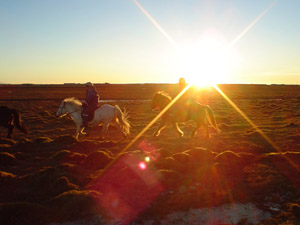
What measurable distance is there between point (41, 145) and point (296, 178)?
1011 cm

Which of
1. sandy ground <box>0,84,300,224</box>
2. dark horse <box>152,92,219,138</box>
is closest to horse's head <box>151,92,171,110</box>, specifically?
dark horse <box>152,92,219,138</box>

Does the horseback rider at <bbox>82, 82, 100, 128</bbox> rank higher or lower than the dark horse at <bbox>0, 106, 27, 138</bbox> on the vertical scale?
higher

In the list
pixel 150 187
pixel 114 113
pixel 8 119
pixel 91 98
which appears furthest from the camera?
pixel 114 113

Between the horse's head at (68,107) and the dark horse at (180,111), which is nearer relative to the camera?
the dark horse at (180,111)

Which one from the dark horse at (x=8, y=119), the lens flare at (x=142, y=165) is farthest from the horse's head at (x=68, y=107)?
the lens flare at (x=142, y=165)

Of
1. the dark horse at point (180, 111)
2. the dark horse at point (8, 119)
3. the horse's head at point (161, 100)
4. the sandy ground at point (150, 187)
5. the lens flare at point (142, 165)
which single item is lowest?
the sandy ground at point (150, 187)

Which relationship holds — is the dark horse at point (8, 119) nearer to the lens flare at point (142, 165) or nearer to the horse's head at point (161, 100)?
the horse's head at point (161, 100)

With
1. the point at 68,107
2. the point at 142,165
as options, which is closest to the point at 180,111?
the point at 142,165

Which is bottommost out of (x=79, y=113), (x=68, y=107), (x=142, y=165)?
(x=142, y=165)

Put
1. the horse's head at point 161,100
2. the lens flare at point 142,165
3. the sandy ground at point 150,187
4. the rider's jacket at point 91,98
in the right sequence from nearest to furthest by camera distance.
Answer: the sandy ground at point 150,187 < the lens flare at point 142,165 < the rider's jacket at point 91,98 < the horse's head at point 161,100

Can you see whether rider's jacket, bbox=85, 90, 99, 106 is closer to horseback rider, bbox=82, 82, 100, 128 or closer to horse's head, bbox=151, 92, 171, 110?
horseback rider, bbox=82, 82, 100, 128

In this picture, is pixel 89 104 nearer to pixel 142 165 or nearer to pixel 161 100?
pixel 161 100

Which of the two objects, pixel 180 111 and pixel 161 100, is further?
pixel 161 100

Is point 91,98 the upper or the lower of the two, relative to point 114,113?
upper
